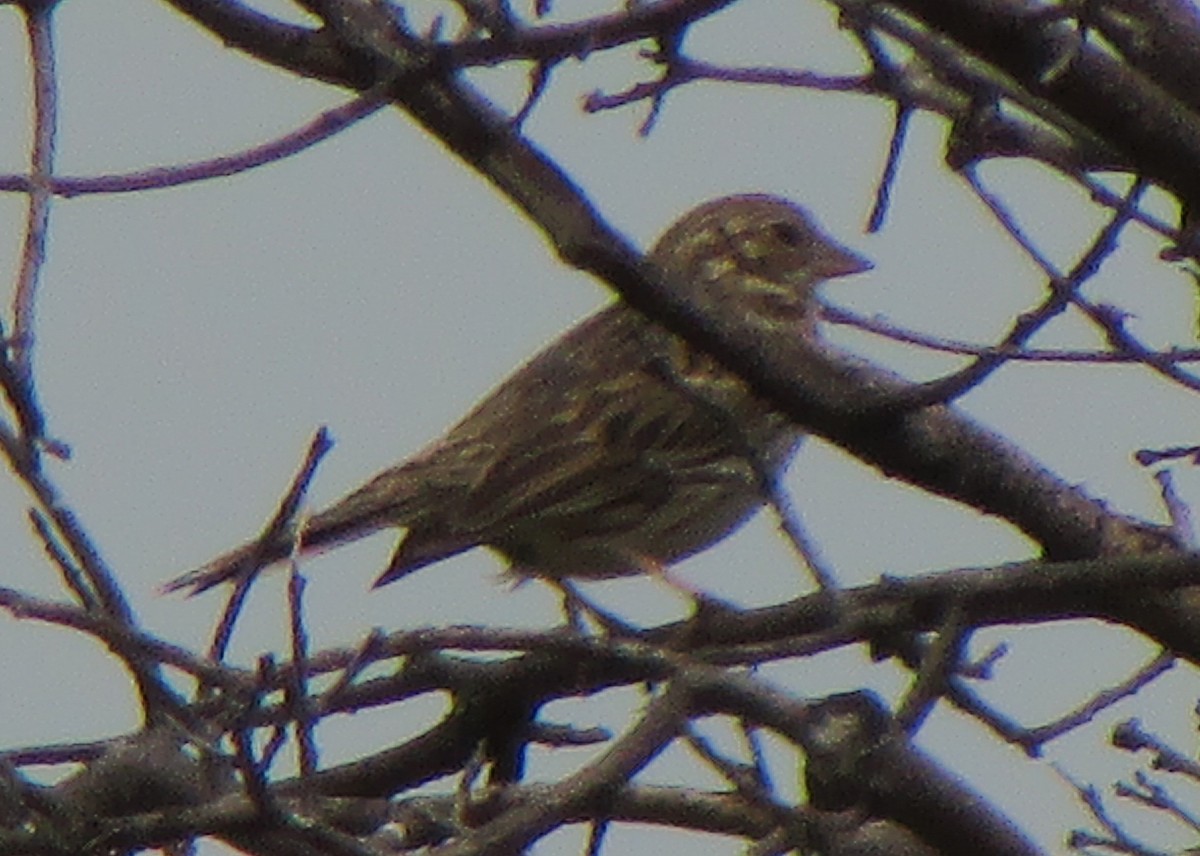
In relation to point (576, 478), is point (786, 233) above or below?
above

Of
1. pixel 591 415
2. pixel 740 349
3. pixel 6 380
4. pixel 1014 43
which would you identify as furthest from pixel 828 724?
pixel 591 415

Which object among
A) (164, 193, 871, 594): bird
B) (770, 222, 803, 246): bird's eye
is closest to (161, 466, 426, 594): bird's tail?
(164, 193, 871, 594): bird

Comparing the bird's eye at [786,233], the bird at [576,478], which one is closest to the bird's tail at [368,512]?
the bird at [576,478]

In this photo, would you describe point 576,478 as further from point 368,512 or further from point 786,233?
point 786,233

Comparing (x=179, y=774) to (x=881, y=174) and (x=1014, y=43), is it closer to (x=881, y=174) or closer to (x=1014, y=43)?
(x=881, y=174)

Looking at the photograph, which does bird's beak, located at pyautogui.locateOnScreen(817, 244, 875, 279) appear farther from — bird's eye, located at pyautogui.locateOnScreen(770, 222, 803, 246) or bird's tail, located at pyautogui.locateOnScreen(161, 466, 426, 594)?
bird's tail, located at pyautogui.locateOnScreen(161, 466, 426, 594)

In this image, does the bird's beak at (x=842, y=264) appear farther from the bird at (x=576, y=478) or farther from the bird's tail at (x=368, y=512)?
the bird's tail at (x=368, y=512)

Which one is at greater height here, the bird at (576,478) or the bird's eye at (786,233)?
the bird's eye at (786,233)

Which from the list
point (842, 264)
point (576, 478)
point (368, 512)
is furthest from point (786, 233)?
point (368, 512)
